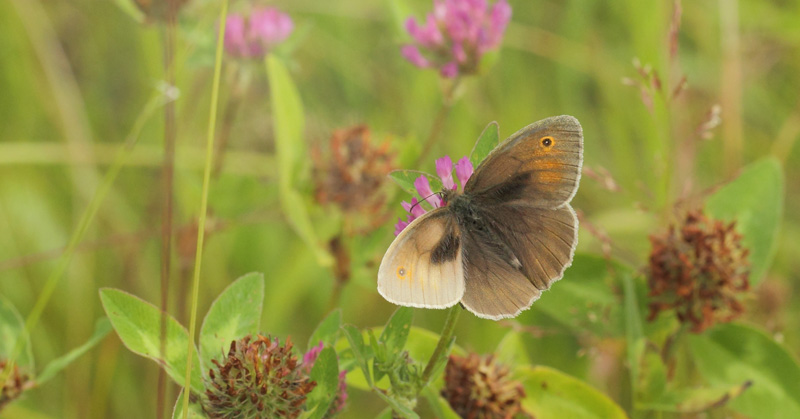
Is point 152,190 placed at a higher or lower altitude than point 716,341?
higher

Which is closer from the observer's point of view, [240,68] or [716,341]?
[716,341]

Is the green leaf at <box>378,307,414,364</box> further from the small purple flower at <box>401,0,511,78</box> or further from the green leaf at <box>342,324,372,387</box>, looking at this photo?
the small purple flower at <box>401,0,511,78</box>

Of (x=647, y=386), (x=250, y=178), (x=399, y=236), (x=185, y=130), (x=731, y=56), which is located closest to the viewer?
(x=399, y=236)

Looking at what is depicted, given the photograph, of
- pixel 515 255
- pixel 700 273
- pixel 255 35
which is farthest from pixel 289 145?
pixel 700 273

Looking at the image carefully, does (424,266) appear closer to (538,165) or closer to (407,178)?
(407,178)

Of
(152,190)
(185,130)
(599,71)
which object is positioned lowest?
(599,71)

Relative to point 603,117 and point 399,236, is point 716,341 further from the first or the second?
point 603,117

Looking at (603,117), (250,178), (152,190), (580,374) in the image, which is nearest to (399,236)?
(250,178)
